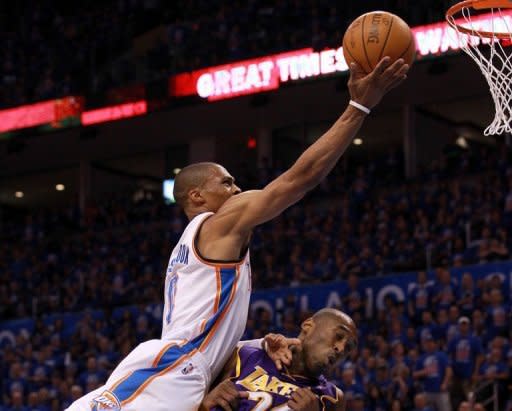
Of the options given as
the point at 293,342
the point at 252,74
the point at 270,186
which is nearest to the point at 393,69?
the point at 270,186

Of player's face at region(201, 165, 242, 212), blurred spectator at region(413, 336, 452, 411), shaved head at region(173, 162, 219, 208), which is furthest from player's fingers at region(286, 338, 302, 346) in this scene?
blurred spectator at region(413, 336, 452, 411)

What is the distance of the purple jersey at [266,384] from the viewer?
4637 millimetres

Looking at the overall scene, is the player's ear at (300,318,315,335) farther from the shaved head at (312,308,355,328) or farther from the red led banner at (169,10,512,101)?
the red led banner at (169,10,512,101)

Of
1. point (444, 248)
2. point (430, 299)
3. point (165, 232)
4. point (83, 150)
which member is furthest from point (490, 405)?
point (83, 150)

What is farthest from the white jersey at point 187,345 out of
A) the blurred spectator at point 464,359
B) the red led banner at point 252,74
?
the red led banner at point 252,74

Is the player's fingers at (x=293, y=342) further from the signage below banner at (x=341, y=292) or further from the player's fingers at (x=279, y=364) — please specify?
the signage below banner at (x=341, y=292)

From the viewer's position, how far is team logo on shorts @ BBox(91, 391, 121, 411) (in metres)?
4.62

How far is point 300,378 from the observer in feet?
15.6

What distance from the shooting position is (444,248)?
16094mm

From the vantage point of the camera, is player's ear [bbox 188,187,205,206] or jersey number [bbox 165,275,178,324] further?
player's ear [bbox 188,187,205,206]

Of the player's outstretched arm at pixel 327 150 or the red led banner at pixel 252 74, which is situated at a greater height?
the red led banner at pixel 252 74

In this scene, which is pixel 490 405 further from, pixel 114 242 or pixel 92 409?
pixel 114 242

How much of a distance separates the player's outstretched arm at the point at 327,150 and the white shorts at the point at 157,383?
2.18 ft

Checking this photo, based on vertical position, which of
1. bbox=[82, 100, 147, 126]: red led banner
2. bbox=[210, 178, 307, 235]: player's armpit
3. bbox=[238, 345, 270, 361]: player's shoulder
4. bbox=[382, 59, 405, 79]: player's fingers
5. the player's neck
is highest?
bbox=[82, 100, 147, 126]: red led banner
